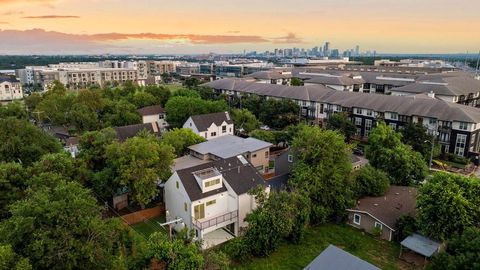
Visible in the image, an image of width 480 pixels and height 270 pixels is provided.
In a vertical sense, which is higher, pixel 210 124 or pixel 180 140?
pixel 210 124

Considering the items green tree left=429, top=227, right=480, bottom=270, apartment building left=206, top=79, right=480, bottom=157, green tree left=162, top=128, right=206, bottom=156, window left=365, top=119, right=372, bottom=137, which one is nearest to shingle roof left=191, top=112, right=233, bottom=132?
green tree left=162, top=128, right=206, bottom=156

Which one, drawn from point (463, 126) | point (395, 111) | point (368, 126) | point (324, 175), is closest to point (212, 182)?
point (324, 175)

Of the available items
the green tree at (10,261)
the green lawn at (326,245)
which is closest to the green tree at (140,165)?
the green lawn at (326,245)

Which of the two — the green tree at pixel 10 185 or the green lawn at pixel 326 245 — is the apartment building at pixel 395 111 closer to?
the green lawn at pixel 326 245

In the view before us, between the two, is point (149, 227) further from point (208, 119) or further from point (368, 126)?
point (368, 126)

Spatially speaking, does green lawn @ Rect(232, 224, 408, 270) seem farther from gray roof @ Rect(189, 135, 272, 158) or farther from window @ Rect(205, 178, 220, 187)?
gray roof @ Rect(189, 135, 272, 158)
